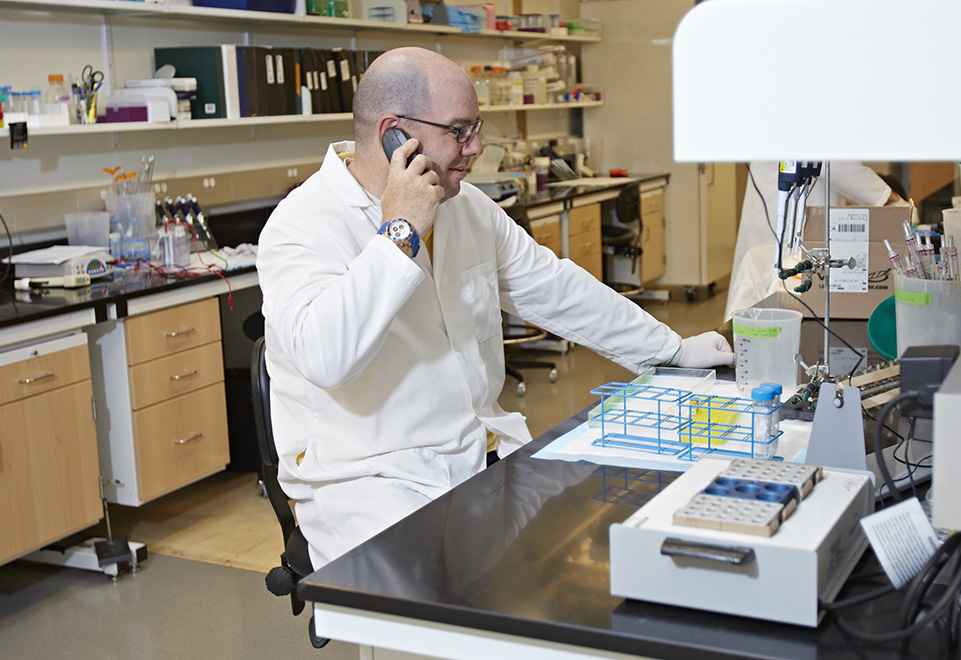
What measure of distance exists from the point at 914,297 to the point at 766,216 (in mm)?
1586

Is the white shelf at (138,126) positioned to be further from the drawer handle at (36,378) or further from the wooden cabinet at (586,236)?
the wooden cabinet at (586,236)

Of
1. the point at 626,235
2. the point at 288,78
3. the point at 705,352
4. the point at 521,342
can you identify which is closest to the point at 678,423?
the point at 705,352

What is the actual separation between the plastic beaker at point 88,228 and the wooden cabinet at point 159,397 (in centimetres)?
50

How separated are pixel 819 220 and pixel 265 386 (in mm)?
1438

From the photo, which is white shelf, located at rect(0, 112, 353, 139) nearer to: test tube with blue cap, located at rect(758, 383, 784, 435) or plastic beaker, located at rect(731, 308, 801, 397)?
plastic beaker, located at rect(731, 308, 801, 397)

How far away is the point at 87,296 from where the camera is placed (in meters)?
2.98

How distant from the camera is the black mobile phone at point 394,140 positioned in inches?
70.2

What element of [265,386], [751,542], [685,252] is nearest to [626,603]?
[751,542]

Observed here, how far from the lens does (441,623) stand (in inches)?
41.2

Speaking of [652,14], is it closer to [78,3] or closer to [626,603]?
[78,3]

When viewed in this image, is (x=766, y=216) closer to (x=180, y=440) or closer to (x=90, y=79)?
(x=180, y=440)

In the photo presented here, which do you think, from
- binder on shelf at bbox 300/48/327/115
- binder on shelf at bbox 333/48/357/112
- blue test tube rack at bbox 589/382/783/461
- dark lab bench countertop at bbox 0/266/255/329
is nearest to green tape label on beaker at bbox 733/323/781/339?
blue test tube rack at bbox 589/382/783/461

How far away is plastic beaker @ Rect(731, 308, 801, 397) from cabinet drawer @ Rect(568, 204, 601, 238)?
13.6ft

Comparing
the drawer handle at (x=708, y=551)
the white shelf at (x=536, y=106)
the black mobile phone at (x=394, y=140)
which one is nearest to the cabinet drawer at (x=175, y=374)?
the black mobile phone at (x=394, y=140)
